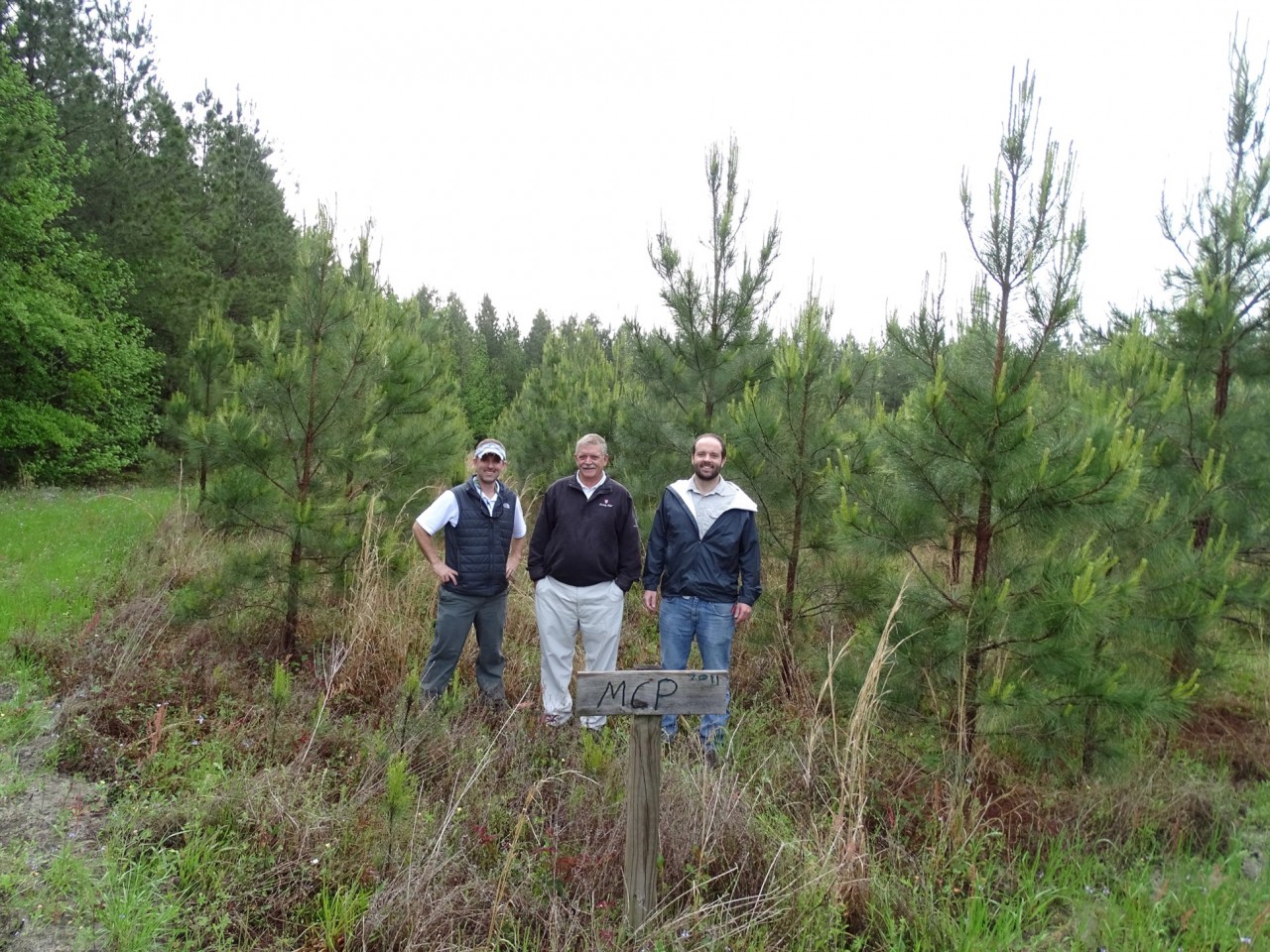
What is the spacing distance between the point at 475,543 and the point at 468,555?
8cm

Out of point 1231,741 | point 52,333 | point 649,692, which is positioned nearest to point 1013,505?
point 649,692

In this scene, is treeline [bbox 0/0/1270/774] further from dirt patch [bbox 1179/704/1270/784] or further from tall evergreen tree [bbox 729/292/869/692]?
dirt patch [bbox 1179/704/1270/784]

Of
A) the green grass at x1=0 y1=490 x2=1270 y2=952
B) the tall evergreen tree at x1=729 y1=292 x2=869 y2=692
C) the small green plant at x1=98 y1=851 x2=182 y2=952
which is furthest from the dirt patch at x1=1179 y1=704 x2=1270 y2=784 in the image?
the small green plant at x1=98 y1=851 x2=182 y2=952

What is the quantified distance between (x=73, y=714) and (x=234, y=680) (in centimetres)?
90

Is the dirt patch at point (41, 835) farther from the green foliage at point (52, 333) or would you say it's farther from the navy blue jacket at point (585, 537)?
the green foliage at point (52, 333)

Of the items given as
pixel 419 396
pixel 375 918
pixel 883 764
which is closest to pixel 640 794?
pixel 375 918

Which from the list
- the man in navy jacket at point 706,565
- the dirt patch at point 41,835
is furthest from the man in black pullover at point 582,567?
the dirt patch at point 41,835

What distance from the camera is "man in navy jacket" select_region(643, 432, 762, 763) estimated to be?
4.31m

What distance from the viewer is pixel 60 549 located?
823cm

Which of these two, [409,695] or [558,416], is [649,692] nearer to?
[409,695]

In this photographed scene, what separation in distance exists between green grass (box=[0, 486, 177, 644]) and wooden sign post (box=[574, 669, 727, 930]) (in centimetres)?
517

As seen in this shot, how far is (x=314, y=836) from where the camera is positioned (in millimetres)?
3117

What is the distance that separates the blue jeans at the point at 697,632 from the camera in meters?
4.32

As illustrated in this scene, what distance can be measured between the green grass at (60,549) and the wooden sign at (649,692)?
511 centimetres
